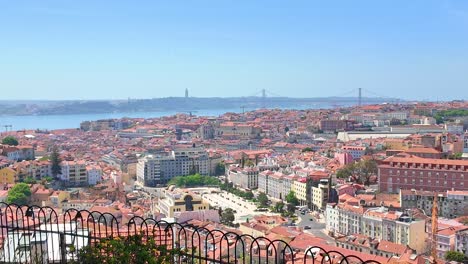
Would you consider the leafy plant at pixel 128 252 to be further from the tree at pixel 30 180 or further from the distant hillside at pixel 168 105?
the distant hillside at pixel 168 105

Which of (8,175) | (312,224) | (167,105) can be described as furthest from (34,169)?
(167,105)

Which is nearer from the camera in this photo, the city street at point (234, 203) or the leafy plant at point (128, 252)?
the leafy plant at point (128, 252)

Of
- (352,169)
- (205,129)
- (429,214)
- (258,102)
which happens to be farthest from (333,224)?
(258,102)

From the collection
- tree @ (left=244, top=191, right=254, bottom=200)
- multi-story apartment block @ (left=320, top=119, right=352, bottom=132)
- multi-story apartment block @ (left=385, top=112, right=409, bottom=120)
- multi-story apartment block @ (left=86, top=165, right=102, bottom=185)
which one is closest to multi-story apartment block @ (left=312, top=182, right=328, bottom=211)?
tree @ (left=244, top=191, right=254, bottom=200)

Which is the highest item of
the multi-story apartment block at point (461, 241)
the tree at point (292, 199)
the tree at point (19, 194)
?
the tree at point (19, 194)

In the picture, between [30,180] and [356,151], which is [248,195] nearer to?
[356,151]

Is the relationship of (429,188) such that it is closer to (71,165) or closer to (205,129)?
(71,165)

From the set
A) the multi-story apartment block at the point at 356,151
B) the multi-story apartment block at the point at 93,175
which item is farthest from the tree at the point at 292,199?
the multi-story apartment block at the point at 356,151
